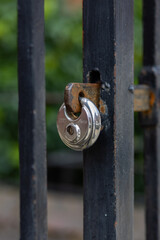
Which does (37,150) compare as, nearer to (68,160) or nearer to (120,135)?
(120,135)

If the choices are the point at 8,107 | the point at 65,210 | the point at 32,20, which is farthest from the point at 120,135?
the point at 8,107

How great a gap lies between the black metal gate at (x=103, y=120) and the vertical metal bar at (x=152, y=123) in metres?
0.28

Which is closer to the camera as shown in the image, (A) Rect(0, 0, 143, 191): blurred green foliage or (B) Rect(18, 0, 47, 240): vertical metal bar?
(B) Rect(18, 0, 47, 240): vertical metal bar

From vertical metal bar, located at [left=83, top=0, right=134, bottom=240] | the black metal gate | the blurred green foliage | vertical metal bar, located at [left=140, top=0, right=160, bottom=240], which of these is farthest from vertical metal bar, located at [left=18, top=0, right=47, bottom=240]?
the blurred green foliage

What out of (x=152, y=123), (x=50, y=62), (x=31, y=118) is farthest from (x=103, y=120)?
(x=50, y=62)

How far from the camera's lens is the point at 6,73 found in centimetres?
509

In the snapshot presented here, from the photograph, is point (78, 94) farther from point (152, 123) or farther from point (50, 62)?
point (50, 62)

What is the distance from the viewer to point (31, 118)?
36.3 inches

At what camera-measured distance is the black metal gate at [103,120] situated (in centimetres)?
81

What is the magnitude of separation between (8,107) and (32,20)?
4245 millimetres

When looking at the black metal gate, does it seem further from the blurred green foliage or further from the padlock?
the blurred green foliage

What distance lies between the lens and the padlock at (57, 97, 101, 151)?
2.51 feet

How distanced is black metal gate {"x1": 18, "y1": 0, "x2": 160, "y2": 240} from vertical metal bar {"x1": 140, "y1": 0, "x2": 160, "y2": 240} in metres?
0.28

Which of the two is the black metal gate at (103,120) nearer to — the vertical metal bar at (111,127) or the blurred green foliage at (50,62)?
the vertical metal bar at (111,127)
